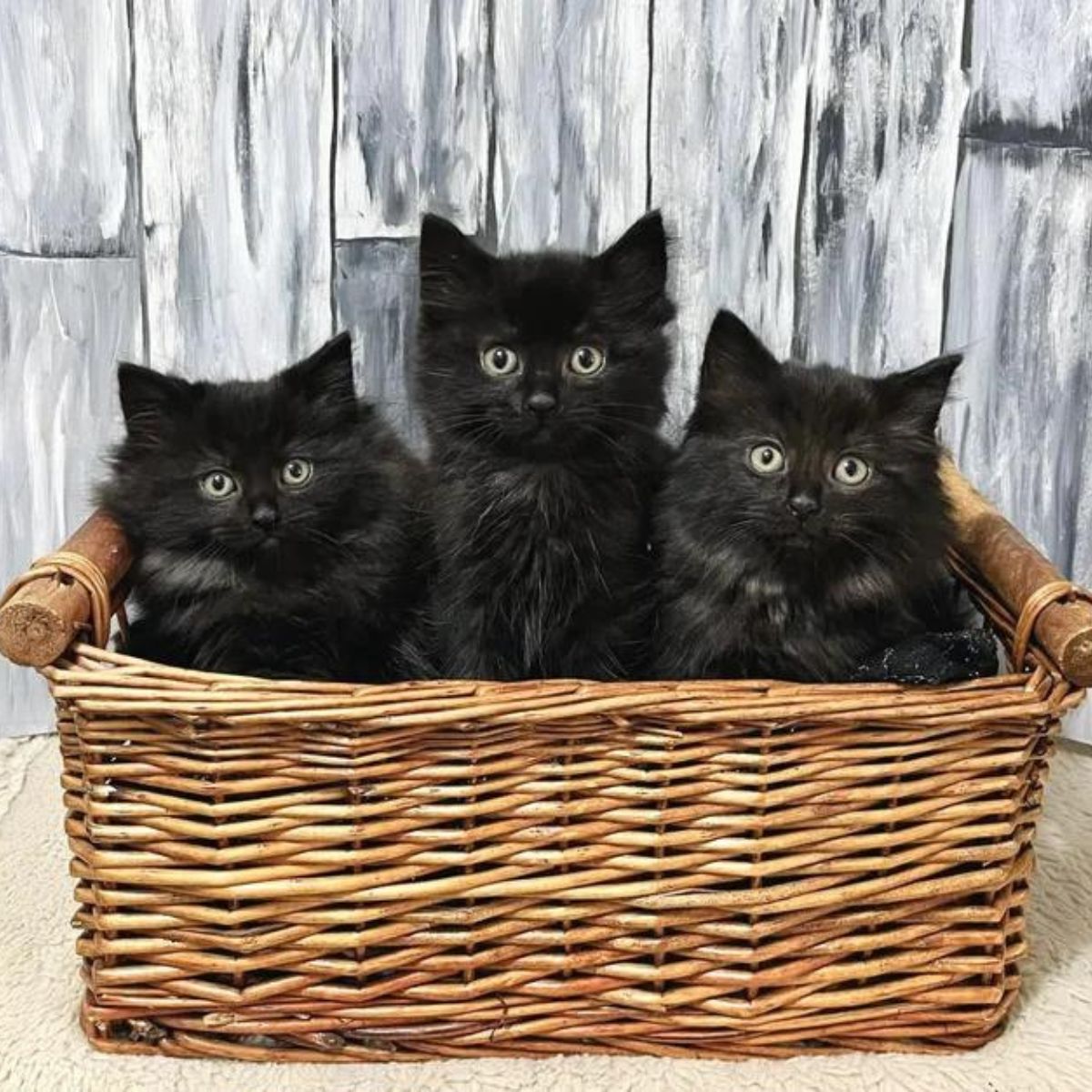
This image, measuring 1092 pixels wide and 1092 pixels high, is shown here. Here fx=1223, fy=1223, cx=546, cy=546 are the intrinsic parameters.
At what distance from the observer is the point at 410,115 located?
6.11 ft

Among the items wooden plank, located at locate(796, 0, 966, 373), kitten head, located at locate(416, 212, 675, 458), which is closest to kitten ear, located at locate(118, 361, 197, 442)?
kitten head, located at locate(416, 212, 675, 458)

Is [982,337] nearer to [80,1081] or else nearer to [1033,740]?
[1033,740]

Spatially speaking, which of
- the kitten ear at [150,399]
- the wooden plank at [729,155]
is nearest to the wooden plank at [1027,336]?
the wooden plank at [729,155]

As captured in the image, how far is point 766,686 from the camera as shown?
1.14 m

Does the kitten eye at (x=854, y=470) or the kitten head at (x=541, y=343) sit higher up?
the kitten head at (x=541, y=343)

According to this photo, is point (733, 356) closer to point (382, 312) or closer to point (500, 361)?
point (500, 361)

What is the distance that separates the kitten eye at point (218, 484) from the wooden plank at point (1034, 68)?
130 cm

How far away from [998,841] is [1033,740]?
4.5 inches

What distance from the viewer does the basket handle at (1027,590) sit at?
1131 mm

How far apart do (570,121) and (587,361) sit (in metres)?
0.70

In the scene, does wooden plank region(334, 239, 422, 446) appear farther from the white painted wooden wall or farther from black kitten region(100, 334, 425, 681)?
black kitten region(100, 334, 425, 681)

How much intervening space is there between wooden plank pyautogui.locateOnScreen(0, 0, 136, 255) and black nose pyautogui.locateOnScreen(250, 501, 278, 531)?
826 millimetres

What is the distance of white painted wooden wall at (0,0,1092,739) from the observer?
6.05ft

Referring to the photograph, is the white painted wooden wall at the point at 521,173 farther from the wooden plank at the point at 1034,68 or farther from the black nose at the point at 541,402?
the black nose at the point at 541,402
